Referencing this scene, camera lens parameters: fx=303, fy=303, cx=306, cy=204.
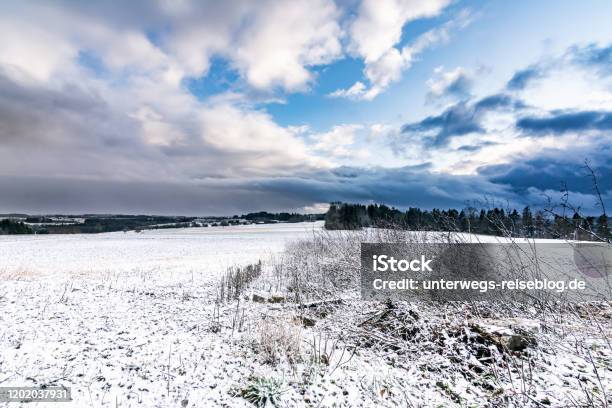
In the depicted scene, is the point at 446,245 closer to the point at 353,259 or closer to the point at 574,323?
the point at 574,323

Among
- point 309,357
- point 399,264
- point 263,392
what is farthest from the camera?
point 399,264

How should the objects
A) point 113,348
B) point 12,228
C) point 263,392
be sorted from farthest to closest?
point 12,228 → point 113,348 → point 263,392

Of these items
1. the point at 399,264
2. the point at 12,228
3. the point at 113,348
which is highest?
the point at 399,264

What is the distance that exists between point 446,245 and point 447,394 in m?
5.00

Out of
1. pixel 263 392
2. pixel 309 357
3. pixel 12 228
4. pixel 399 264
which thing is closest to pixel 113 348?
pixel 263 392

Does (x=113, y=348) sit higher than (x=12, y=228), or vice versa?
(x=113, y=348)

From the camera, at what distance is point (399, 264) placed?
1002 cm

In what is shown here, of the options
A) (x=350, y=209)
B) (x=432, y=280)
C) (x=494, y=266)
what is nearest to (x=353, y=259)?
(x=432, y=280)

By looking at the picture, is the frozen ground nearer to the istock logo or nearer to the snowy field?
the snowy field

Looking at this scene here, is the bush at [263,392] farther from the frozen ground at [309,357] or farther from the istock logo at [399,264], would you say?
the istock logo at [399,264]

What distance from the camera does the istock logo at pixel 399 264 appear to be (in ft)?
31.1

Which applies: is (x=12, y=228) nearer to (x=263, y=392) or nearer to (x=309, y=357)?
(x=309, y=357)

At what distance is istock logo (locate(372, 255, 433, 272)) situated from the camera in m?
9.47

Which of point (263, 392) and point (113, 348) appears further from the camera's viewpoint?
point (113, 348)
